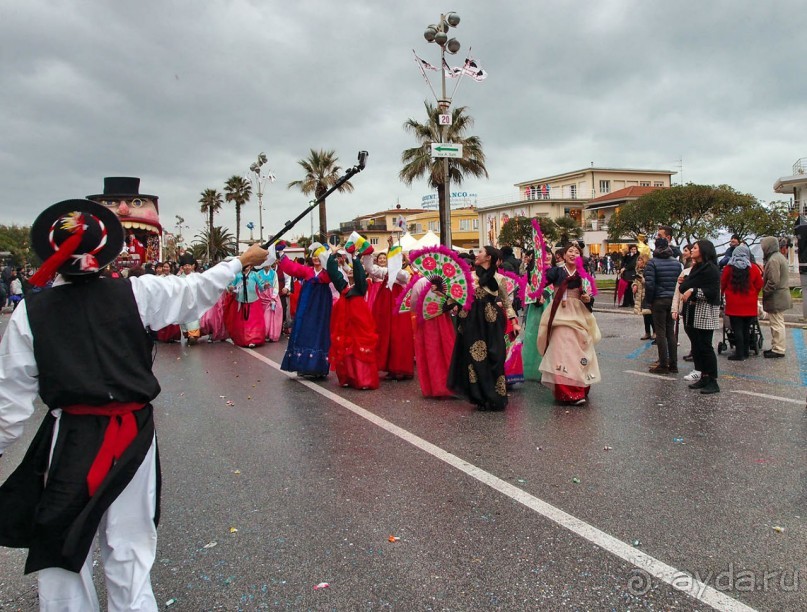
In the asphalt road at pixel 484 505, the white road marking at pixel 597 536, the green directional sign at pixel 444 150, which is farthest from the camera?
the green directional sign at pixel 444 150

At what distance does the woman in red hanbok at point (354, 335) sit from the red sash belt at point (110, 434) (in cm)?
549

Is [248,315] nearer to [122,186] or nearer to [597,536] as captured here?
[597,536]

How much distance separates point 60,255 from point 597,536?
298cm

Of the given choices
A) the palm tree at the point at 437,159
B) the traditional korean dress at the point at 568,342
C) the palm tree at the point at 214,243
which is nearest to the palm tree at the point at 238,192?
the palm tree at the point at 214,243

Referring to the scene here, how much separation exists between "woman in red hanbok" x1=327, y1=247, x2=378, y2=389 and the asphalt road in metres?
0.85

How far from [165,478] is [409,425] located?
2.28m

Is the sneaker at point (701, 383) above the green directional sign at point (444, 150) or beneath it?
beneath

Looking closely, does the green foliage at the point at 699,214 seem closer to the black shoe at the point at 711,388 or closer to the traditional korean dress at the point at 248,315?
the traditional korean dress at the point at 248,315

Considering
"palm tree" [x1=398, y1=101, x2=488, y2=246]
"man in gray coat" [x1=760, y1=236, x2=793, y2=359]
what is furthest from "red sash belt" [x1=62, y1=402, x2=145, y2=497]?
"palm tree" [x1=398, y1=101, x2=488, y2=246]

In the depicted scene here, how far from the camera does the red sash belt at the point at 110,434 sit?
2.37m

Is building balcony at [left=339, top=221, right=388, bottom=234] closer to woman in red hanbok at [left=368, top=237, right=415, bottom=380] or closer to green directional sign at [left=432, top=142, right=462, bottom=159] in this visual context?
green directional sign at [left=432, top=142, right=462, bottom=159]

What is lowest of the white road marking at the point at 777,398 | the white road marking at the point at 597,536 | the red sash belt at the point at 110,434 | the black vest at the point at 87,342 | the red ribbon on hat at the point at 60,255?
the white road marking at the point at 597,536

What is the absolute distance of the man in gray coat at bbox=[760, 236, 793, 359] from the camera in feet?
31.0

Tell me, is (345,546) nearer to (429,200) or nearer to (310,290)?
(310,290)
